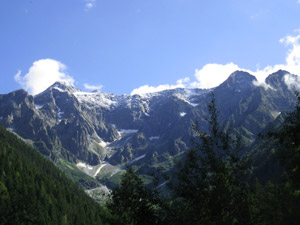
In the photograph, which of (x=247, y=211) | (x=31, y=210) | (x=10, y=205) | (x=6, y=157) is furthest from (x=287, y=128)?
(x=6, y=157)

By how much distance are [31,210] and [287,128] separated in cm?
13075

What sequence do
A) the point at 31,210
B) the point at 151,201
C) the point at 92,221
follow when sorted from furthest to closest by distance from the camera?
the point at 92,221 → the point at 31,210 → the point at 151,201

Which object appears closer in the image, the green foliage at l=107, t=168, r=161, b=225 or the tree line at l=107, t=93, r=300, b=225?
the tree line at l=107, t=93, r=300, b=225

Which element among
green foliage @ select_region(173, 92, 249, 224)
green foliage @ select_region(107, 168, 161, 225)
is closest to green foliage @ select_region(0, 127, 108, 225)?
green foliage @ select_region(107, 168, 161, 225)

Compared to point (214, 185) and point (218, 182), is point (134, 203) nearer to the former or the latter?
point (214, 185)

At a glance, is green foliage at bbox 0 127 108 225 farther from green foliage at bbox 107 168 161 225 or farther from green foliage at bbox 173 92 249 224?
green foliage at bbox 173 92 249 224

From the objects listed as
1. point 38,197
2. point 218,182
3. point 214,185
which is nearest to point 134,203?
point 214,185

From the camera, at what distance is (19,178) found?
150000 mm

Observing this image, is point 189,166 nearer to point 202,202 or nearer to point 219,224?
point 202,202

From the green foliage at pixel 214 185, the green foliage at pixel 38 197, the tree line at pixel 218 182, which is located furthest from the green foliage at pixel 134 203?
the green foliage at pixel 38 197

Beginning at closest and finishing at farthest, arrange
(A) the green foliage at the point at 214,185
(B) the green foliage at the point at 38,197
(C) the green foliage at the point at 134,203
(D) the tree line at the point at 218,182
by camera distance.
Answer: (A) the green foliage at the point at 214,185, (D) the tree line at the point at 218,182, (C) the green foliage at the point at 134,203, (B) the green foliage at the point at 38,197

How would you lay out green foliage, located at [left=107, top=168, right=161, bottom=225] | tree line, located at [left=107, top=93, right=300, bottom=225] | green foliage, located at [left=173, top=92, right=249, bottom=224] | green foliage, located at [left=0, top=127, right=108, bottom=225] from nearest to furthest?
green foliage, located at [left=173, top=92, right=249, bottom=224] < tree line, located at [left=107, top=93, right=300, bottom=225] < green foliage, located at [left=107, top=168, right=161, bottom=225] < green foliage, located at [left=0, top=127, right=108, bottom=225]

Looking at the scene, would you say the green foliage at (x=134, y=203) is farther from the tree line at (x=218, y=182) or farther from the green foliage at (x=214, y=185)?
the green foliage at (x=214, y=185)

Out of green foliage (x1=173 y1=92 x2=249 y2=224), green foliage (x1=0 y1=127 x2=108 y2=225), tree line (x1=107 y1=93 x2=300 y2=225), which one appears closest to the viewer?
green foliage (x1=173 y1=92 x2=249 y2=224)
